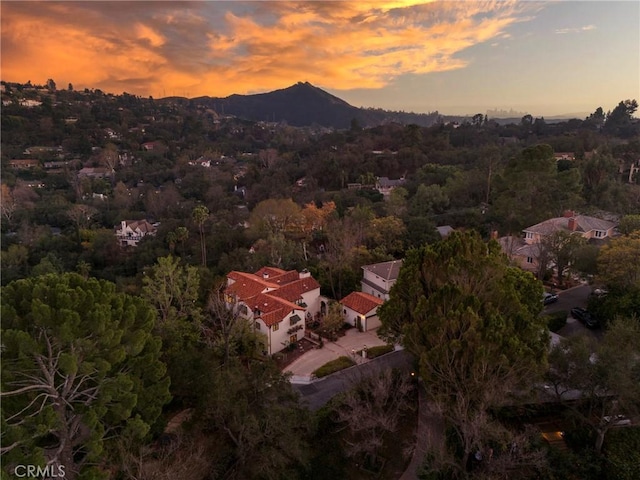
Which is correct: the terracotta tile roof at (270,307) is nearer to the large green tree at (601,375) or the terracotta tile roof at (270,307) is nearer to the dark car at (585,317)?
the large green tree at (601,375)

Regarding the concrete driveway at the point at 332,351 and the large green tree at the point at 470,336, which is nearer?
the large green tree at the point at 470,336

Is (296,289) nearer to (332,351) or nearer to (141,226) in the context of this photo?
(332,351)

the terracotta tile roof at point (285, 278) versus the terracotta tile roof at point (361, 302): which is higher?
the terracotta tile roof at point (285, 278)

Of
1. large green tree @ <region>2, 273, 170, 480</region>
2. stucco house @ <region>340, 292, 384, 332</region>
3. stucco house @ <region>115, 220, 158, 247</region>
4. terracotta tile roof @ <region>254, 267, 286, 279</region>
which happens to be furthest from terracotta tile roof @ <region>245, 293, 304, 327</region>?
stucco house @ <region>115, 220, 158, 247</region>

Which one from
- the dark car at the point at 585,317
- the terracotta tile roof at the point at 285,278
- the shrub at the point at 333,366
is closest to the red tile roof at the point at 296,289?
the terracotta tile roof at the point at 285,278

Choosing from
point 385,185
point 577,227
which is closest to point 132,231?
point 385,185

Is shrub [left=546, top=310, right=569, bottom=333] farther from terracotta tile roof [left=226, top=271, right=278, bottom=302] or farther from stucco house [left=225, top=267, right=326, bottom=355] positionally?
terracotta tile roof [left=226, top=271, right=278, bottom=302]

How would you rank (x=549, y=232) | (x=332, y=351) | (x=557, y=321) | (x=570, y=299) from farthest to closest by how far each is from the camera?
(x=549, y=232), (x=570, y=299), (x=332, y=351), (x=557, y=321)
